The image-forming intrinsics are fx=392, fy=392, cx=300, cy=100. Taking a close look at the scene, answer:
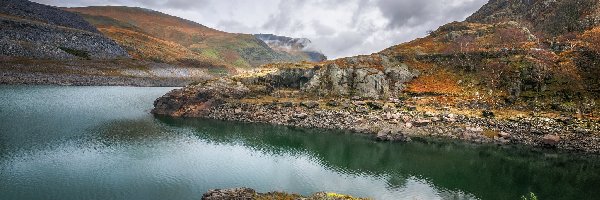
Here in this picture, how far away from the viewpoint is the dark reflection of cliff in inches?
2279

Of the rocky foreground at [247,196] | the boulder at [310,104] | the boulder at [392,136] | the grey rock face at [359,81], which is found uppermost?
the grey rock face at [359,81]

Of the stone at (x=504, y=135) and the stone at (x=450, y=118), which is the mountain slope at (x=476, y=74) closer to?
the stone at (x=450, y=118)

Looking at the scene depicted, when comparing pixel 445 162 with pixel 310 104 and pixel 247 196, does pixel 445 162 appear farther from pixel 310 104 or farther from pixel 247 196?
pixel 247 196

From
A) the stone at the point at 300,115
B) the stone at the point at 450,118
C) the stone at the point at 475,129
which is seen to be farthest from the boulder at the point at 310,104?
the stone at the point at 475,129

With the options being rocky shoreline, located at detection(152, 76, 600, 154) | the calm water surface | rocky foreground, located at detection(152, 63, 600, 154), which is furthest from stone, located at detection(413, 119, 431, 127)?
the calm water surface

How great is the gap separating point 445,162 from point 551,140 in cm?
2725

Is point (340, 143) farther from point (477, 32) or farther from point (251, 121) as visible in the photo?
point (477, 32)

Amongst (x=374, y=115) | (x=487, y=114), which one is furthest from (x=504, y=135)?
(x=374, y=115)

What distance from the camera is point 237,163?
64.1 meters

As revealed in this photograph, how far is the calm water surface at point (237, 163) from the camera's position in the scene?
49.1 m

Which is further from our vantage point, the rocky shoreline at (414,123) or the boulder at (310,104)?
the boulder at (310,104)

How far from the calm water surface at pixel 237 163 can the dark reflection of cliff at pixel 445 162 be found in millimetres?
189

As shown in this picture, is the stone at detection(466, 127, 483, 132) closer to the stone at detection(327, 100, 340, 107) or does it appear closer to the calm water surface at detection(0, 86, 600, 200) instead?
the calm water surface at detection(0, 86, 600, 200)

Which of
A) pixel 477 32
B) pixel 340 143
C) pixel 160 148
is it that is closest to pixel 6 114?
pixel 160 148
